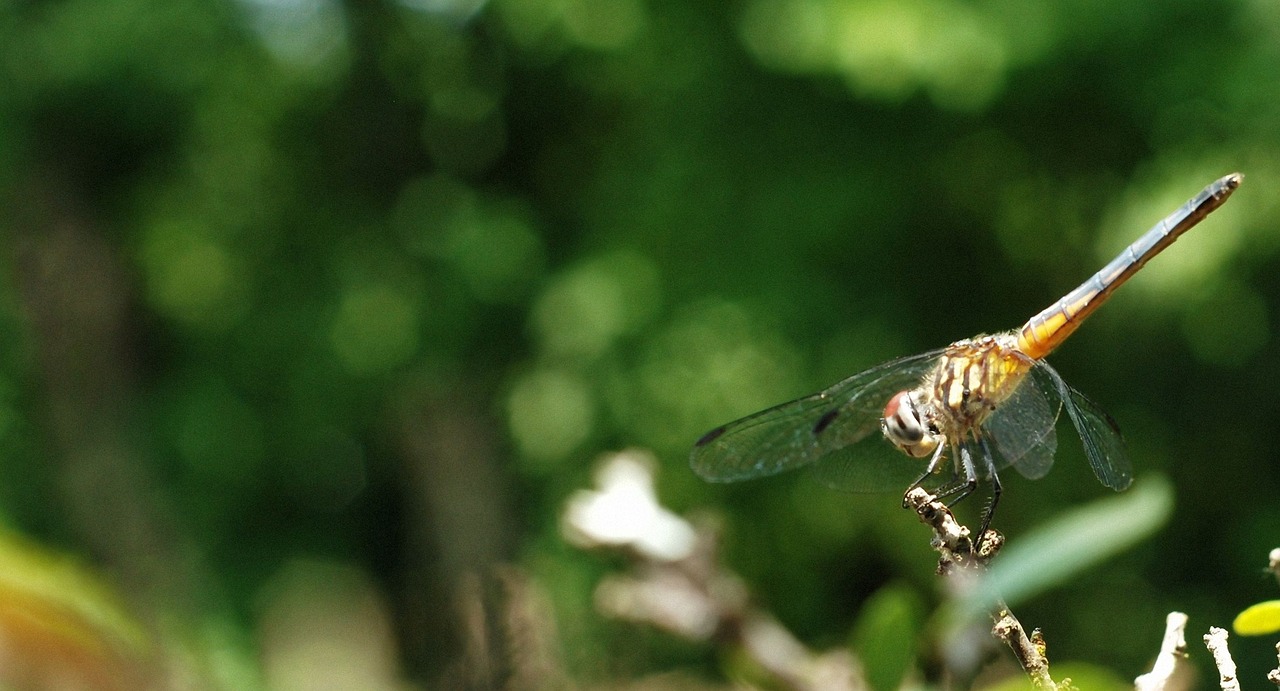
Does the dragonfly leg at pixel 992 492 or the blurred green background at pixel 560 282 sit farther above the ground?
the blurred green background at pixel 560 282

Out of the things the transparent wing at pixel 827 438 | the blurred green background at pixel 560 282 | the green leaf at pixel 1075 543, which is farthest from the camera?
the blurred green background at pixel 560 282

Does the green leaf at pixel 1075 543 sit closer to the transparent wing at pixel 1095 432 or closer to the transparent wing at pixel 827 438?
the transparent wing at pixel 1095 432

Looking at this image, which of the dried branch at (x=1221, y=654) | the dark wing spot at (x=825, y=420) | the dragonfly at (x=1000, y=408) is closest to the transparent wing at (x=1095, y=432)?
the dragonfly at (x=1000, y=408)

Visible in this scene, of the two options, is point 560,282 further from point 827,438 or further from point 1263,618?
point 1263,618

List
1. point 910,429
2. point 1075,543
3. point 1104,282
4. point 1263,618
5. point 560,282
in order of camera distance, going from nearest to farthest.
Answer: point 1263,618
point 1075,543
point 910,429
point 1104,282
point 560,282

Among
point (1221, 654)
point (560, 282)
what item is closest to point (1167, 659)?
point (1221, 654)

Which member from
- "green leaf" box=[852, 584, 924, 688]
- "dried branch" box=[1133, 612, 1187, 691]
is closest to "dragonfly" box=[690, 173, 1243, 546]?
"green leaf" box=[852, 584, 924, 688]

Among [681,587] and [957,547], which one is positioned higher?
[681,587]

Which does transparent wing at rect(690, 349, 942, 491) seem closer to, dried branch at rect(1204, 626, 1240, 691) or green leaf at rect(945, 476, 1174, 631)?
green leaf at rect(945, 476, 1174, 631)
